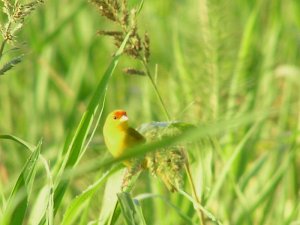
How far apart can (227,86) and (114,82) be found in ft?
5.23

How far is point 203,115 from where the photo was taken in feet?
12.1

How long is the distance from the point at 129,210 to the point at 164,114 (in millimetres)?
1298

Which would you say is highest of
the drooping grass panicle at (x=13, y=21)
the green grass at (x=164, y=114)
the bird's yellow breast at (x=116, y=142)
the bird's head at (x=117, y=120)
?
the drooping grass panicle at (x=13, y=21)

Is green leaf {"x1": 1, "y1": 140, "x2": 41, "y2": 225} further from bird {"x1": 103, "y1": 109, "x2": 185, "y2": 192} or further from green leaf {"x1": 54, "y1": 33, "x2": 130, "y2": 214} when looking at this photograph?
bird {"x1": 103, "y1": 109, "x2": 185, "y2": 192}

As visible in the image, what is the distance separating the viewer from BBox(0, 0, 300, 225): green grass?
2115 mm

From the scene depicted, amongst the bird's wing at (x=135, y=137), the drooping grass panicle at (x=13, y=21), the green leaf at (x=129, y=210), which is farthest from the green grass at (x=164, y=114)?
the drooping grass panicle at (x=13, y=21)

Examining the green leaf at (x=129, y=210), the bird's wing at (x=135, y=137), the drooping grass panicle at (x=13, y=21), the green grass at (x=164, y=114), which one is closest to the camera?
the drooping grass panicle at (x=13, y=21)

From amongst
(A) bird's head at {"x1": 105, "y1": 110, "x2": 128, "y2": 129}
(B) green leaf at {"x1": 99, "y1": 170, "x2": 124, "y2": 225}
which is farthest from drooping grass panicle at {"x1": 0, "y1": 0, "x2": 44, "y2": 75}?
(A) bird's head at {"x1": 105, "y1": 110, "x2": 128, "y2": 129}

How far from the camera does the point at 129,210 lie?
2004mm

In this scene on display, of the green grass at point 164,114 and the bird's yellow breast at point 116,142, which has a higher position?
the bird's yellow breast at point 116,142

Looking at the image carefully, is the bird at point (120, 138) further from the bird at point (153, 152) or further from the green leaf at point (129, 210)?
the green leaf at point (129, 210)

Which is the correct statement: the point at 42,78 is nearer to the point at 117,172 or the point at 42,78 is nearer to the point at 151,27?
the point at 151,27

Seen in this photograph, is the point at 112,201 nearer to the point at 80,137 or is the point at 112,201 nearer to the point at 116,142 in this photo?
the point at 116,142

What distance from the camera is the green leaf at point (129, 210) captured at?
2000 millimetres
